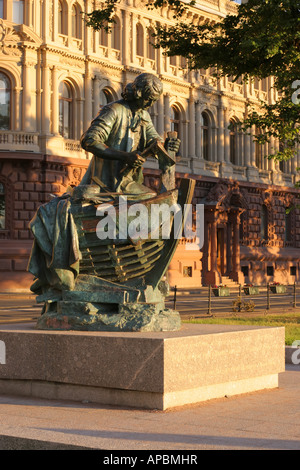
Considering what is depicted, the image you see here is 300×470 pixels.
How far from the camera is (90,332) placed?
881 cm

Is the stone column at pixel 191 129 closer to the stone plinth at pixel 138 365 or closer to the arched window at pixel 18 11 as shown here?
the arched window at pixel 18 11

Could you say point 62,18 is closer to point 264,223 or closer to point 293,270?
point 264,223

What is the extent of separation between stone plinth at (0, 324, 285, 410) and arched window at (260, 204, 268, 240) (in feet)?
137

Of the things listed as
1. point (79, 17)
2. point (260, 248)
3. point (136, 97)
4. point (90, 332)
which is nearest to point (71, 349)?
point (90, 332)

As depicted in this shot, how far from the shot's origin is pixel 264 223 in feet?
169

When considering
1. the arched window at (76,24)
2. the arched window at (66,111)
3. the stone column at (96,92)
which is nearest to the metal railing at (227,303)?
the arched window at (66,111)

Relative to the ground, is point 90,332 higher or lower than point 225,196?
lower

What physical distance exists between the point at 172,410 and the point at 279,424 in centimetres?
108

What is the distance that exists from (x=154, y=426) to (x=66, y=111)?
32.5m

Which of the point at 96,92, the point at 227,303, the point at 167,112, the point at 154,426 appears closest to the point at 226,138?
the point at 167,112

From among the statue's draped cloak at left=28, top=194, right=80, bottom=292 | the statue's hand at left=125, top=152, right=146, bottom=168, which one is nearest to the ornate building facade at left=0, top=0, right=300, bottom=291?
the statue's hand at left=125, top=152, right=146, bottom=168

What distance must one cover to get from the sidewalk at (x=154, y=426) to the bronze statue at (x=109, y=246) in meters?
1.08

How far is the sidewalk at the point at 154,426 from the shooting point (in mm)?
6371
